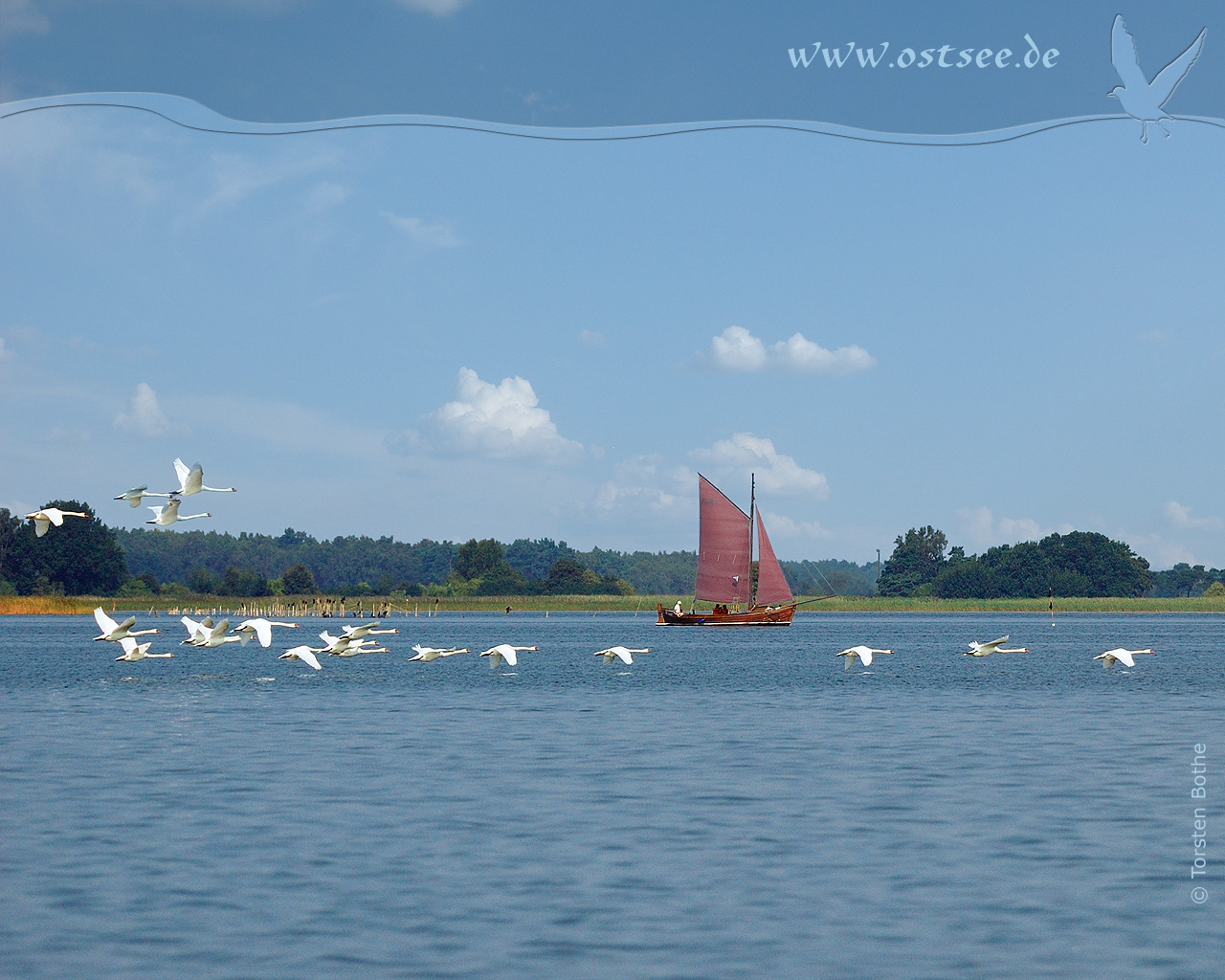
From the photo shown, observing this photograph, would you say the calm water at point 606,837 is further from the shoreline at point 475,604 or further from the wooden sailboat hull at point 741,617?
the shoreline at point 475,604

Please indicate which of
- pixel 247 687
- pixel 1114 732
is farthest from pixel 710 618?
pixel 1114 732

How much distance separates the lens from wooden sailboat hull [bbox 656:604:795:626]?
125812mm

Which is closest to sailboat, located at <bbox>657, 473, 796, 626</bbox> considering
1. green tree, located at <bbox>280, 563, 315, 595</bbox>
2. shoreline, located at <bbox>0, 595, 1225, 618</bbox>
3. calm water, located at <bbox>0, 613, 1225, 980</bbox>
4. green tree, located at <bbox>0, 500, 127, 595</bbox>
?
shoreline, located at <bbox>0, 595, 1225, 618</bbox>

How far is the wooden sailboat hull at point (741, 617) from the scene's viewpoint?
126 m

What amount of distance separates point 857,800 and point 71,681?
135 ft

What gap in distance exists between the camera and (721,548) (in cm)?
11612

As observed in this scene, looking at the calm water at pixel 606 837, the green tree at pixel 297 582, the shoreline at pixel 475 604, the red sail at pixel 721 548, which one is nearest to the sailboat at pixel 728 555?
the red sail at pixel 721 548

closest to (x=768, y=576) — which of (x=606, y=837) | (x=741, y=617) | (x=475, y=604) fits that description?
(x=741, y=617)

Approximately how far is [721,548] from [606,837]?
95.6 metres

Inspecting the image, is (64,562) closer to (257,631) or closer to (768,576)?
(768,576)

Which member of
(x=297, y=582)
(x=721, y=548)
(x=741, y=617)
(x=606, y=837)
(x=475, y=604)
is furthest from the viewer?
(x=475, y=604)

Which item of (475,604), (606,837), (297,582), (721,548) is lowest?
(475,604)

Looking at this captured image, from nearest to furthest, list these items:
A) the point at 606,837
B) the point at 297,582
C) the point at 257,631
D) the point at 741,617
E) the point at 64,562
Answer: the point at 606,837, the point at 257,631, the point at 741,617, the point at 64,562, the point at 297,582

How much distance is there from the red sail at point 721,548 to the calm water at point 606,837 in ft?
223
